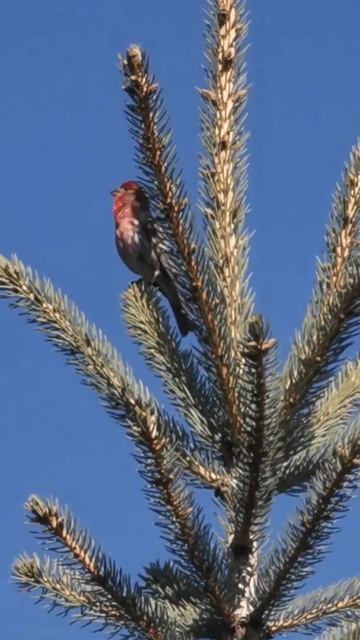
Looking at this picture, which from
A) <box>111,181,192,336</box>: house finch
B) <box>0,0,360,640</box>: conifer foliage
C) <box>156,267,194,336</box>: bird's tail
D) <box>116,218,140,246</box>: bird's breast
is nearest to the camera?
<box>0,0,360,640</box>: conifer foliage

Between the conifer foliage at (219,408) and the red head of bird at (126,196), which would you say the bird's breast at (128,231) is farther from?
the conifer foliage at (219,408)

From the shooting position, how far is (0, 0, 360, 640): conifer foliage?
239 cm

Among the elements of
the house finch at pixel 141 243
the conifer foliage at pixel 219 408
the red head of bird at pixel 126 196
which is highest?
the red head of bird at pixel 126 196

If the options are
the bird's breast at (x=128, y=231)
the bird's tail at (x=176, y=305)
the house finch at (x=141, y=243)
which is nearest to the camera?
the bird's tail at (x=176, y=305)

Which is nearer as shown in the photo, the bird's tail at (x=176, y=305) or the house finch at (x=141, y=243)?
the bird's tail at (x=176, y=305)

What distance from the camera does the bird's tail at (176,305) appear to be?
9.38 feet

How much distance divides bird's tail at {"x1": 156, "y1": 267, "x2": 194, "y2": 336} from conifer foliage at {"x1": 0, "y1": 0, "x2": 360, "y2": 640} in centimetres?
4

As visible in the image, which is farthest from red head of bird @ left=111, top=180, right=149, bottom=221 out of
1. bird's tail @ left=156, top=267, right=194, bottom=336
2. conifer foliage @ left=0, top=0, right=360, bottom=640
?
conifer foliage @ left=0, top=0, right=360, bottom=640

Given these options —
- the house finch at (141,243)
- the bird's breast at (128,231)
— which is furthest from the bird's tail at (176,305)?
the bird's breast at (128,231)

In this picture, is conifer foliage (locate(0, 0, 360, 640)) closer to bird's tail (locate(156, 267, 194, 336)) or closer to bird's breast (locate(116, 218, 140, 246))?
bird's tail (locate(156, 267, 194, 336))

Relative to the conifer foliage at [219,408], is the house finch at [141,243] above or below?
above

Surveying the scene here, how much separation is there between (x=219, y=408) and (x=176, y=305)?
1.54 feet

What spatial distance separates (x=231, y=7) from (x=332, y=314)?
92 cm

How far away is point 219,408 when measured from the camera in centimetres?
275
